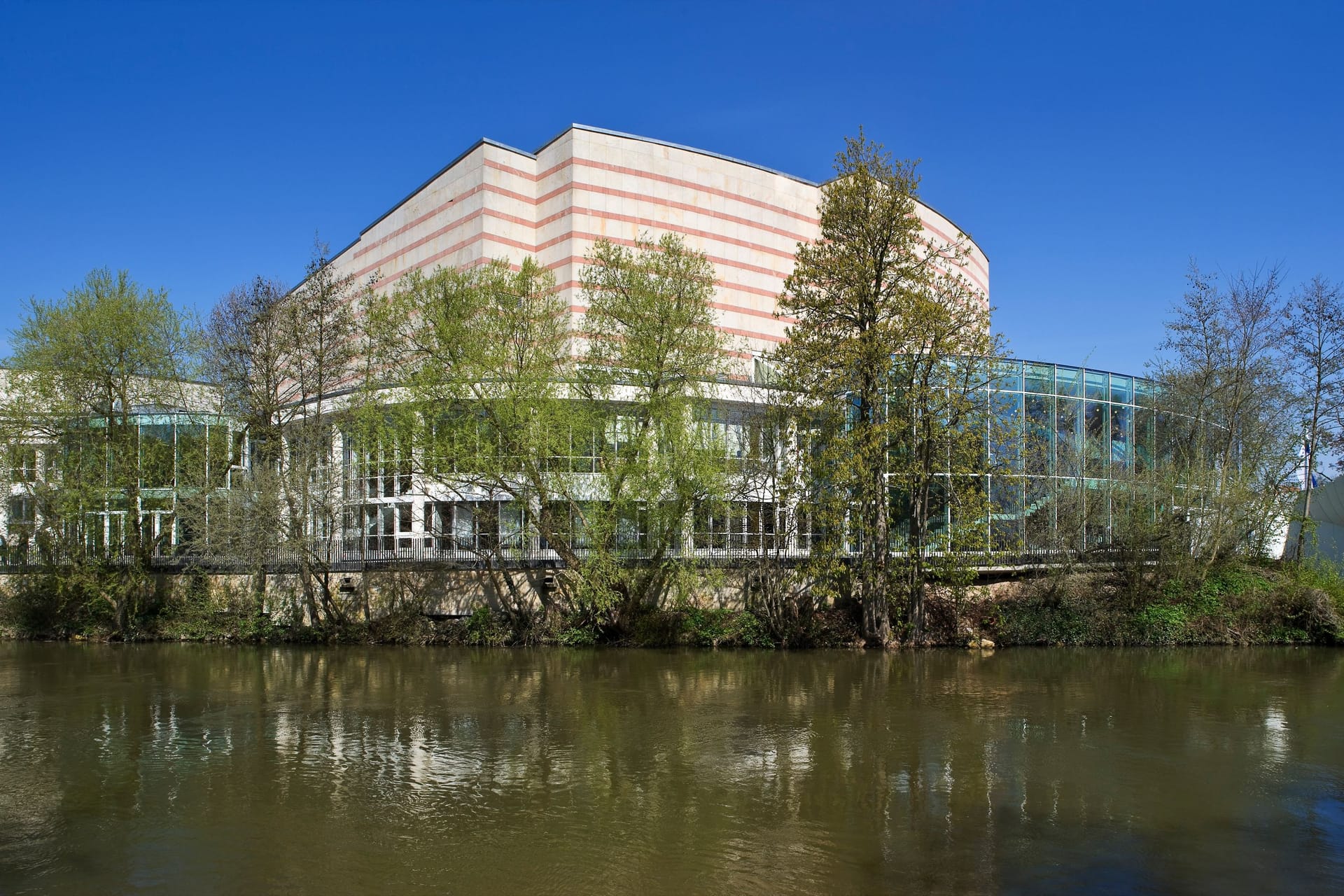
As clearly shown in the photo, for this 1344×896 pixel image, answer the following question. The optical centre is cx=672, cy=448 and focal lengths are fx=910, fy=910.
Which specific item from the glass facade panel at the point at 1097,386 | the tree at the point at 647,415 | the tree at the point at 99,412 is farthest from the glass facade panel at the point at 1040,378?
the tree at the point at 99,412

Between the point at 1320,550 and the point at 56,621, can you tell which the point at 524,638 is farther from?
the point at 1320,550

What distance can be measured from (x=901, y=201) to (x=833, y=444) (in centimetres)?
746

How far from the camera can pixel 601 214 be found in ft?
137

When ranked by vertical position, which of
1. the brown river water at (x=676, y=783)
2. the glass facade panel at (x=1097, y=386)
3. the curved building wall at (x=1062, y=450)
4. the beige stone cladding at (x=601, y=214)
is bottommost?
the brown river water at (x=676, y=783)

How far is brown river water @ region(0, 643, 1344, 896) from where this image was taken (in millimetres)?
9352

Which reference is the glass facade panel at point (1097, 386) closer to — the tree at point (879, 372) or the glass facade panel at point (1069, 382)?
the glass facade panel at point (1069, 382)

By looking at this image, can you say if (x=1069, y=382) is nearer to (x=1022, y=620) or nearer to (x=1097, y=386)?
(x=1097, y=386)

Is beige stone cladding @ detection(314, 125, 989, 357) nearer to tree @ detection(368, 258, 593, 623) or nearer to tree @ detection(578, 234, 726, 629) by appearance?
tree @ detection(578, 234, 726, 629)

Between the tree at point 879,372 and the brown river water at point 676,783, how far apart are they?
4.90 m

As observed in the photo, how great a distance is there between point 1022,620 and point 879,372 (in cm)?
911

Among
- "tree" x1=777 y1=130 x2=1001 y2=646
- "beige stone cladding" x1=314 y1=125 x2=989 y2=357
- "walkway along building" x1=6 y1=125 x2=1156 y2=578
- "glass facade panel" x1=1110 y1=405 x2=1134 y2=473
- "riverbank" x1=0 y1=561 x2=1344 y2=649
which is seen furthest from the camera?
"beige stone cladding" x1=314 y1=125 x2=989 y2=357

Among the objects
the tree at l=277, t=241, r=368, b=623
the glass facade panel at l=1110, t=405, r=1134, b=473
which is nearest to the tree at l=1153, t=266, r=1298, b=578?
the glass facade panel at l=1110, t=405, r=1134, b=473

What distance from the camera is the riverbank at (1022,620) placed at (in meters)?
27.9

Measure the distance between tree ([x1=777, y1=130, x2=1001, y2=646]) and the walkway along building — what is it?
81.3 inches
